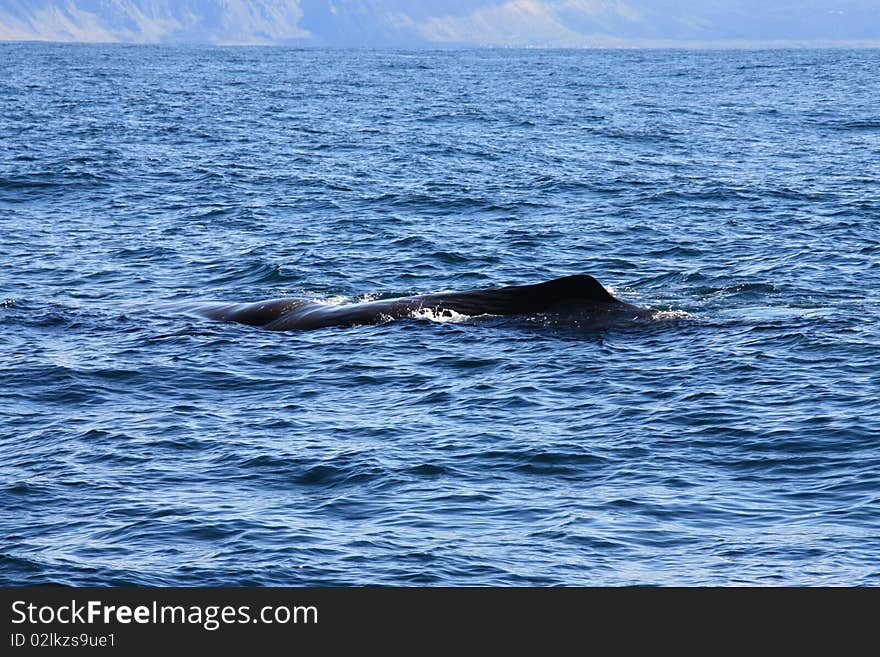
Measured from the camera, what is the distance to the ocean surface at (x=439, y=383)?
14.6 m

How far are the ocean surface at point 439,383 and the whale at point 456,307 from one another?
1.50 feet

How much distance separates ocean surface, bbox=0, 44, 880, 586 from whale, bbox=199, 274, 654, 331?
1.50ft

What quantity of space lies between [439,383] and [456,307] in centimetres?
415

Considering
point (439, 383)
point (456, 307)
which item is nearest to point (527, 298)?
point (456, 307)

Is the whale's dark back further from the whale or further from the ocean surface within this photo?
the ocean surface

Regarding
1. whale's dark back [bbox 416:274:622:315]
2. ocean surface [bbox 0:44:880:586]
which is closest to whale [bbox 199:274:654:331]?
whale's dark back [bbox 416:274:622:315]

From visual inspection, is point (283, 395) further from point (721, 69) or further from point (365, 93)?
point (721, 69)

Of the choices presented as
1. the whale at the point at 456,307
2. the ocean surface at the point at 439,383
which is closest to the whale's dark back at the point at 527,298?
the whale at the point at 456,307

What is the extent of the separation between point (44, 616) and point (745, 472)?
9076 mm

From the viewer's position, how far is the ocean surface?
48.0 ft

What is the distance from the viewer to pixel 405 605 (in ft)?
38.4

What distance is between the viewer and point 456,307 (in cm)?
2505

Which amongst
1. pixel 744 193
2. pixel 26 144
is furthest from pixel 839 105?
pixel 26 144

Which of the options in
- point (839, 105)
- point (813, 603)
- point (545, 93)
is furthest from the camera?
point (545, 93)
